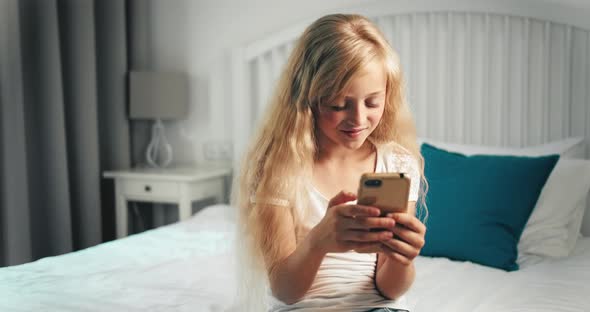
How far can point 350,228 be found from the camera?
852 mm

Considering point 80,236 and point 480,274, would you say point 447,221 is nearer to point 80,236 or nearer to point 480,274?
point 480,274

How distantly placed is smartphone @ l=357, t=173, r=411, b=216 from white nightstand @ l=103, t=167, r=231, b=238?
1852mm

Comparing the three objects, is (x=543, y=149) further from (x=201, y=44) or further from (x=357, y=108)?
(x=201, y=44)

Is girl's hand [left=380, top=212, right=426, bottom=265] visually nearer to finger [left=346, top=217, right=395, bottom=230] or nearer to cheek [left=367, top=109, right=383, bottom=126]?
finger [left=346, top=217, right=395, bottom=230]

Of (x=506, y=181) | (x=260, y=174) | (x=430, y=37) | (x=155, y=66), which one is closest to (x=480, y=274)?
(x=506, y=181)

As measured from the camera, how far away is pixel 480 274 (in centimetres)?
155

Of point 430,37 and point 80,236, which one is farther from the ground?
point 430,37

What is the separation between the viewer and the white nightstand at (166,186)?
103 inches

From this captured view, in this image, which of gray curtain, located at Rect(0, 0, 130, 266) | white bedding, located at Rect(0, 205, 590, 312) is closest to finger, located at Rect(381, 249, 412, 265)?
white bedding, located at Rect(0, 205, 590, 312)

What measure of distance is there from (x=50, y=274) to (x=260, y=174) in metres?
0.90

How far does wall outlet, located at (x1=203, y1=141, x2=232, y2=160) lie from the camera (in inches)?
115

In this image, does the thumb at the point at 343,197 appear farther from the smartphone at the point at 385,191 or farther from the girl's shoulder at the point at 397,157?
the girl's shoulder at the point at 397,157

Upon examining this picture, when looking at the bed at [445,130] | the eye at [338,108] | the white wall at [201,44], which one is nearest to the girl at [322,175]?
the eye at [338,108]

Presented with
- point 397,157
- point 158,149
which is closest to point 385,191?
point 397,157
